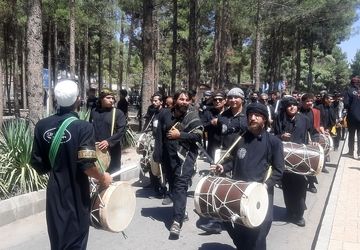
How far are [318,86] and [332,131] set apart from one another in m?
61.3

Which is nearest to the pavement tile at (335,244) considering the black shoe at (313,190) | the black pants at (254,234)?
the black pants at (254,234)

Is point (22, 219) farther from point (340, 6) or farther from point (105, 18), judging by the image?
point (340, 6)

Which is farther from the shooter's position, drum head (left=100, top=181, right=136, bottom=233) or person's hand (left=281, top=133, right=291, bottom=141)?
person's hand (left=281, top=133, right=291, bottom=141)

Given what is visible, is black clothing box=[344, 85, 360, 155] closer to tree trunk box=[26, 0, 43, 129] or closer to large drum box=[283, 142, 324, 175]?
large drum box=[283, 142, 324, 175]

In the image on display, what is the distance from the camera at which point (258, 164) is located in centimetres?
437

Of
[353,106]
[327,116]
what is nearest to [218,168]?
[327,116]

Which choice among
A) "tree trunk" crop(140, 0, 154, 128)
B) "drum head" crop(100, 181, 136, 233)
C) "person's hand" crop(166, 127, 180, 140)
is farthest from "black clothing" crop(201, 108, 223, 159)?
"tree trunk" crop(140, 0, 154, 128)

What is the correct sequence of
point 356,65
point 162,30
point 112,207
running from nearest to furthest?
point 112,207 → point 162,30 → point 356,65

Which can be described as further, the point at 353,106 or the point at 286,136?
the point at 353,106

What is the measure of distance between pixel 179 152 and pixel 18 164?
8.97ft

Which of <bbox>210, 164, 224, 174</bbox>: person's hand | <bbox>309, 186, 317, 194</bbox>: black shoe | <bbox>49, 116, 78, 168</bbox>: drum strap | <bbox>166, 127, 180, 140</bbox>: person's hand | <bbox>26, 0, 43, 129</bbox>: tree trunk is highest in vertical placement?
<bbox>26, 0, 43, 129</bbox>: tree trunk

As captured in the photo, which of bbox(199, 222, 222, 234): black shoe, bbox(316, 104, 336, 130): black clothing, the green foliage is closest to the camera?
bbox(199, 222, 222, 234): black shoe

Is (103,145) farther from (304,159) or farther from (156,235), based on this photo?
(304,159)

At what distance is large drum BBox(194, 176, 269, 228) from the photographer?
13.4 ft
